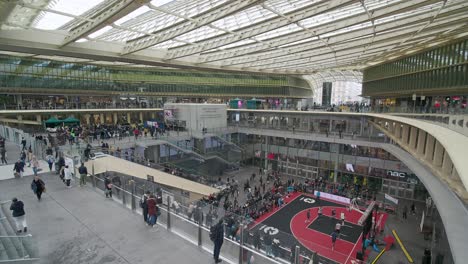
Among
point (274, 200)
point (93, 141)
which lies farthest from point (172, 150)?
point (274, 200)

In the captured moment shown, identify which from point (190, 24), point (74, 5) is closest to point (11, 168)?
point (74, 5)

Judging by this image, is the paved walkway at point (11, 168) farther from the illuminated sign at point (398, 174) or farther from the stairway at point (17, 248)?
the illuminated sign at point (398, 174)

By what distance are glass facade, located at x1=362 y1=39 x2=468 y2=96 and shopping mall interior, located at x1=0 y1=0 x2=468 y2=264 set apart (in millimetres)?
199

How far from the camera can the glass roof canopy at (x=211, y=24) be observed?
13.7m

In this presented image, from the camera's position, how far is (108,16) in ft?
42.6

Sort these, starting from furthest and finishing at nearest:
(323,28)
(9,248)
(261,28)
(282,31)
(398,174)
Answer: (398,174) → (282,31) → (323,28) → (261,28) → (9,248)

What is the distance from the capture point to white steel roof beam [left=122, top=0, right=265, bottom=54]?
44.0 feet

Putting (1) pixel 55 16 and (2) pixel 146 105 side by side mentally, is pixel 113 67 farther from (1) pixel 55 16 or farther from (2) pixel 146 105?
(1) pixel 55 16

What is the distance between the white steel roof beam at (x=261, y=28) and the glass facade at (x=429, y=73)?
13.3m

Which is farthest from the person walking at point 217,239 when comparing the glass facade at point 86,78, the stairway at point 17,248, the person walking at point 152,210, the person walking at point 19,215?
the glass facade at point 86,78

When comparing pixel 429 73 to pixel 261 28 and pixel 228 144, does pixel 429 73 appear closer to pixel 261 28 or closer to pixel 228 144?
pixel 261 28

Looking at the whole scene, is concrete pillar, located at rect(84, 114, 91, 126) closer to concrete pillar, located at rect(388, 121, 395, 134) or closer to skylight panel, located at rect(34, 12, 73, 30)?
skylight panel, located at rect(34, 12, 73, 30)

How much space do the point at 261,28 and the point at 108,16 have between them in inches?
395

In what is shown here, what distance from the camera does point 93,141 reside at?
22.6 m
